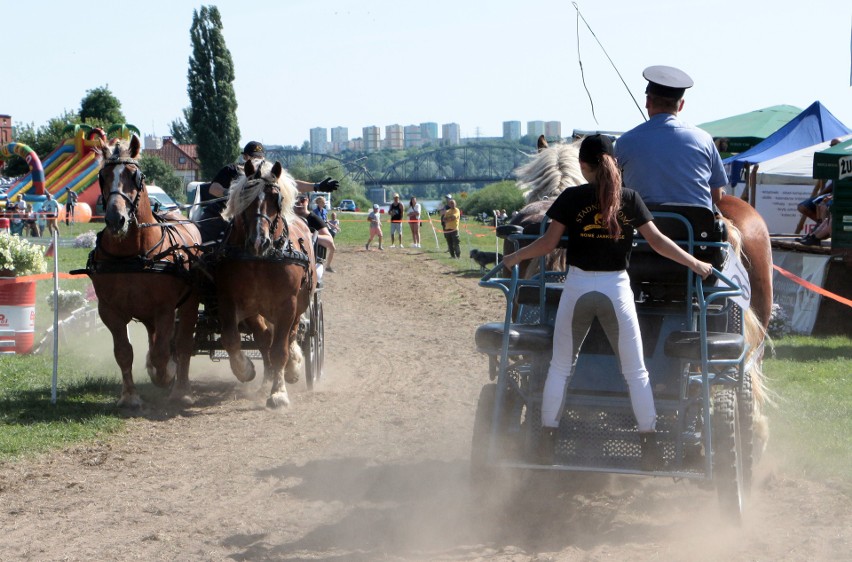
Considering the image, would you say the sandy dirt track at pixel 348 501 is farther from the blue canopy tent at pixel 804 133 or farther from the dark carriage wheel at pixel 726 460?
the blue canopy tent at pixel 804 133

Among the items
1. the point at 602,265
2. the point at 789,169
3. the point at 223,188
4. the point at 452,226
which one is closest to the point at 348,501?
the point at 602,265

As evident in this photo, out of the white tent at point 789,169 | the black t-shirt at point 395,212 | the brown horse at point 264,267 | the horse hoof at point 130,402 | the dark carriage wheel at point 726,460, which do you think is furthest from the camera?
the black t-shirt at point 395,212

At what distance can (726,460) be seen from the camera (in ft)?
16.8

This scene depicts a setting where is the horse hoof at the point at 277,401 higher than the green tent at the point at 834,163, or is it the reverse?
the green tent at the point at 834,163

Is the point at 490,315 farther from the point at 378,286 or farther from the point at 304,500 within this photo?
the point at 304,500

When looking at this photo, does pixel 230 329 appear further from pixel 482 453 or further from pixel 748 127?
pixel 748 127

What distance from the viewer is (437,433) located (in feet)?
25.0

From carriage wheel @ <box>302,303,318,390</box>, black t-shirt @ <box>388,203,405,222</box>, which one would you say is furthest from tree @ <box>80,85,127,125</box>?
carriage wheel @ <box>302,303,318,390</box>

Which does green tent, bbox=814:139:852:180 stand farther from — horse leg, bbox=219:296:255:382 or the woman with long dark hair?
the woman with long dark hair

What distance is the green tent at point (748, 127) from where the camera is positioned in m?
21.3

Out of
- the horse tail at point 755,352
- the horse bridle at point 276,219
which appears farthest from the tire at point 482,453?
the horse bridle at point 276,219

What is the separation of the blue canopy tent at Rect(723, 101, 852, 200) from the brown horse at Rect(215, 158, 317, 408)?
39.2 feet

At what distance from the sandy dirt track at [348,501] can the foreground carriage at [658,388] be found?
35 cm

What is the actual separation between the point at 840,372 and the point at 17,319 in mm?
8902
